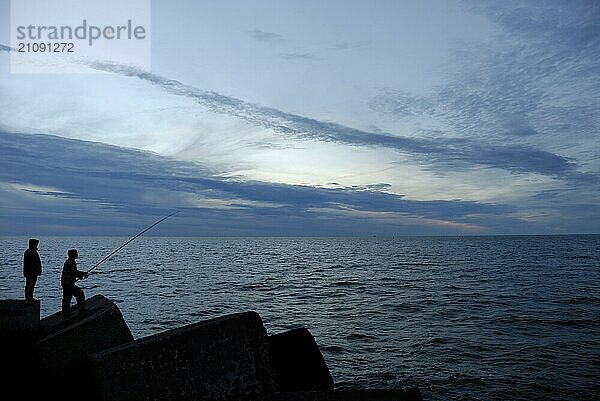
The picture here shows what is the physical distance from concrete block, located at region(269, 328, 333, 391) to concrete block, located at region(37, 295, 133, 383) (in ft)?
6.79

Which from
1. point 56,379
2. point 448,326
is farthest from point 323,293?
point 56,379

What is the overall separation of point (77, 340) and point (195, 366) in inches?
89.0

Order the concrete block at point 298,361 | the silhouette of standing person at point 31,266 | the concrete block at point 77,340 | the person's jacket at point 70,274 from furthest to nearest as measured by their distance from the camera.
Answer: the silhouette of standing person at point 31,266 < the person's jacket at point 70,274 < the concrete block at point 298,361 < the concrete block at point 77,340

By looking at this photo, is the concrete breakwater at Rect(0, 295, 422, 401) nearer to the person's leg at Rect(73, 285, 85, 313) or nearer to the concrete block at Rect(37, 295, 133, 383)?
the concrete block at Rect(37, 295, 133, 383)

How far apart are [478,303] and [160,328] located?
13463 mm

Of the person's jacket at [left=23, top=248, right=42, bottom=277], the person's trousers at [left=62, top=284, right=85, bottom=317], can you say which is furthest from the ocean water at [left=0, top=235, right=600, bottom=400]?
the person's jacket at [left=23, top=248, right=42, bottom=277]

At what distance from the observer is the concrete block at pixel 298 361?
476cm

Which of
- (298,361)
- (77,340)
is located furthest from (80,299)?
(298,361)

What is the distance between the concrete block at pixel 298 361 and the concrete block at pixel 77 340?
207 centimetres

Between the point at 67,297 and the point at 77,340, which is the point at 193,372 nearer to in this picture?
the point at 77,340

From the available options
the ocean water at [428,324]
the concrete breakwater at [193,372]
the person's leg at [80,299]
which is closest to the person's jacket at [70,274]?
the person's leg at [80,299]

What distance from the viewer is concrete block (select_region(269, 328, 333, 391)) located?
4.76 metres

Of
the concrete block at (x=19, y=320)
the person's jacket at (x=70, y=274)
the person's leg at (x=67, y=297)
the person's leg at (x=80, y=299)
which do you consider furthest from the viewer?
the person's jacket at (x=70, y=274)

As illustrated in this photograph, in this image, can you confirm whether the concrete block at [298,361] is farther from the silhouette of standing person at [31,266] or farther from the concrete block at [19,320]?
the silhouette of standing person at [31,266]
